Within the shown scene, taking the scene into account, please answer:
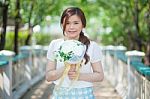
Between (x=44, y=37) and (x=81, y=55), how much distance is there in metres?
31.3

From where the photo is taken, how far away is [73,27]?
4.25 m

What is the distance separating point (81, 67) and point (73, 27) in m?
0.37

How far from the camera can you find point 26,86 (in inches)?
551

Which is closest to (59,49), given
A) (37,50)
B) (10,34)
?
(37,50)

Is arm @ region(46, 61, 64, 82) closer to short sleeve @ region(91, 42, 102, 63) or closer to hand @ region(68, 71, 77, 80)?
hand @ region(68, 71, 77, 80)

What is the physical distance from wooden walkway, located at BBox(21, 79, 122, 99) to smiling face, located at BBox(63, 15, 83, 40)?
7914mm

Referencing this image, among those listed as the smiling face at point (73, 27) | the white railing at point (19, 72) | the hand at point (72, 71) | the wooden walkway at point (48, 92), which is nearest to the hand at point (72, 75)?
the hand at point (72, 71)

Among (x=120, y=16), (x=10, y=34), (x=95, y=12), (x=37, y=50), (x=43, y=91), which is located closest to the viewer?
(x=43, y=91)

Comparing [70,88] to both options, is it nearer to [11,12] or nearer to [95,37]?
[11,12]

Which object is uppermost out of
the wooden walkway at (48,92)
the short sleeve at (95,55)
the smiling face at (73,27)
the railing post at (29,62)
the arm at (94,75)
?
the smiling face at (73,27)

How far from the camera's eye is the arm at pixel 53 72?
4.16 meters

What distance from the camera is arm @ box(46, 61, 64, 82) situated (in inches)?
164

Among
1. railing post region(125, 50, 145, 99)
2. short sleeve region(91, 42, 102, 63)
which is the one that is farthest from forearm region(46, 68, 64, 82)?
railing post region(125, 50, 145, 99)

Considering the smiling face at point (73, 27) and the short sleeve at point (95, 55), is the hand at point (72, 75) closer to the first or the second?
the short sleeve at point (95, 55)
